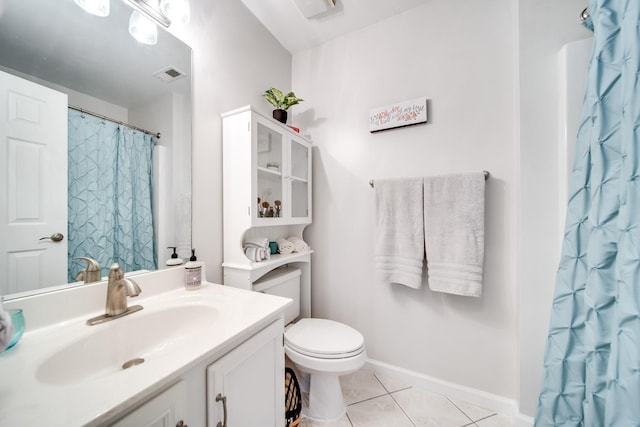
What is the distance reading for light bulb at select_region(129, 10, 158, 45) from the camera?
0.99 meters

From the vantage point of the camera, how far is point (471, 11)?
136cm

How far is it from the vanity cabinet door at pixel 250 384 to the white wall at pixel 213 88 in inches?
23.5

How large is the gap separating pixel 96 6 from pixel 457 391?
97.2 inches

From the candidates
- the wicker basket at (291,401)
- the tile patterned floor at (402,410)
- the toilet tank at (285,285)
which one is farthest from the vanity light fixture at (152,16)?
the tile patterned floor at (402,410)

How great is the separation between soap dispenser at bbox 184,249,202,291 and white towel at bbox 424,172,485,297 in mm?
1205

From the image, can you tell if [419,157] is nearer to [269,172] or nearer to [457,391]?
[269,172]

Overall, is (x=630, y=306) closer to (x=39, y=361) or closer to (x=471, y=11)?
(x=39, y=361)

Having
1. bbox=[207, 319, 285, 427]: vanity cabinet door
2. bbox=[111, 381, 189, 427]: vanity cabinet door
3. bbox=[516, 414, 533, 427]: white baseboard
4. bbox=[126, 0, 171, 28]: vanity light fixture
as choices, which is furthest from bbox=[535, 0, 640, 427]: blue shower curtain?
bbox=[126, 0, 171, 28]: vanity light fixture

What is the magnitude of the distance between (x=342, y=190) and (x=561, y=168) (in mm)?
1123

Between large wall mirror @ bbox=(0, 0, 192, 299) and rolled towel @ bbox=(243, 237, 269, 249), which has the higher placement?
large wall mirror @ bbox=(0, 0, 192, 299)

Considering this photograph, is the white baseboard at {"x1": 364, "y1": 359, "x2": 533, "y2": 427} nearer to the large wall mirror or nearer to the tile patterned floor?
the tile patterned floor

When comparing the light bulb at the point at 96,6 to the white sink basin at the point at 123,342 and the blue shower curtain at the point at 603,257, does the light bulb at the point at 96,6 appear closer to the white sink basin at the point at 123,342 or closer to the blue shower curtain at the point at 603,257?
the white sink basin at the point at 123,342

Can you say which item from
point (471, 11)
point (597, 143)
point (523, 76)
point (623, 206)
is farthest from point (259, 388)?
point (471, 11)

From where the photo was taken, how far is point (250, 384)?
2.51 feet
